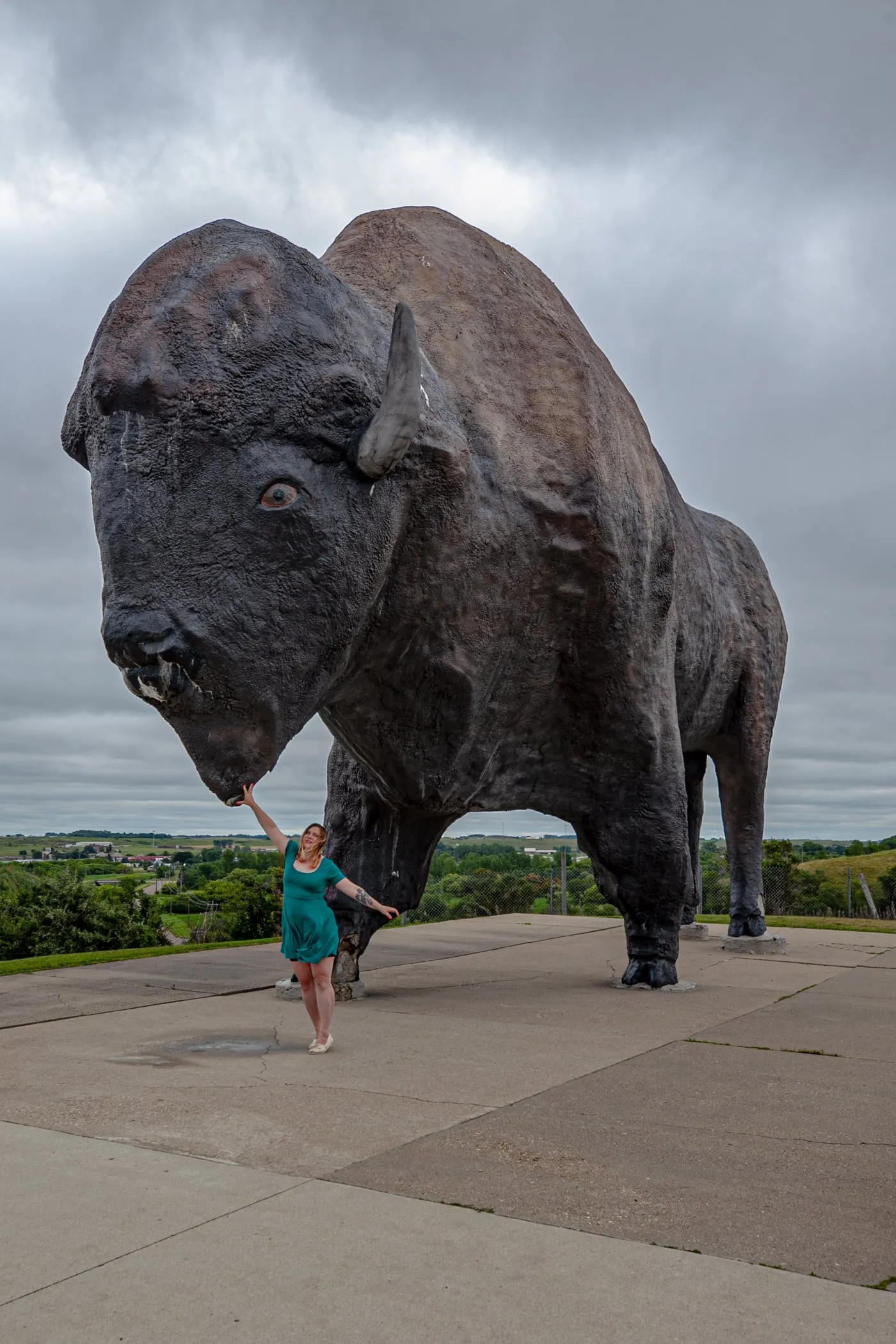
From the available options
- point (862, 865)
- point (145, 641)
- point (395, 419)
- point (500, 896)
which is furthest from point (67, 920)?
point (862, 865)

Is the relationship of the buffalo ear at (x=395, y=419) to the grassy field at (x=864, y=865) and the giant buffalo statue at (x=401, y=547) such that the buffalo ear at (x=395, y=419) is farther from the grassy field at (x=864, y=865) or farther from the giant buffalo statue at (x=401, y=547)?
the grassy field at (x=864, y=865)

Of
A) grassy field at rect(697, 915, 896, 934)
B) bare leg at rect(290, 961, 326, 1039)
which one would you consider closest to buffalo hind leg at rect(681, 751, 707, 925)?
grassy field at rect(697, 915, 896, 934)

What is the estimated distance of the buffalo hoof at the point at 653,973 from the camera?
7371 millimetres

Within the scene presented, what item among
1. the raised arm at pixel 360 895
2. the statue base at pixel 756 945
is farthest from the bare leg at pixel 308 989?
the statue base at pixel 756 945

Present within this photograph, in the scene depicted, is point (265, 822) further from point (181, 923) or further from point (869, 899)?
point (869, 899)

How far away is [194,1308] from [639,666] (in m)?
4.97

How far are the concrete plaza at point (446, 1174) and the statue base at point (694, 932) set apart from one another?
478 centimetres

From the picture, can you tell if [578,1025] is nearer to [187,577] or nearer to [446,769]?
[446,769]

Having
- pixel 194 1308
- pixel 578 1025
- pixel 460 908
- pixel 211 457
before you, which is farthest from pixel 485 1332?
pixel 460 908

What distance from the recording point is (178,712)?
15.7ft

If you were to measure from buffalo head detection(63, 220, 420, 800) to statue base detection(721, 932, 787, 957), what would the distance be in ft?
19.5

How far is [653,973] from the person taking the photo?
738 centimetres

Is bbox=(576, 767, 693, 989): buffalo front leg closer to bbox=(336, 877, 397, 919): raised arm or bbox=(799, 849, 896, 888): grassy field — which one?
bbox=(336, 877, 397, 919): raised arm

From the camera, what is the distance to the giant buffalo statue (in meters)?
4.68
